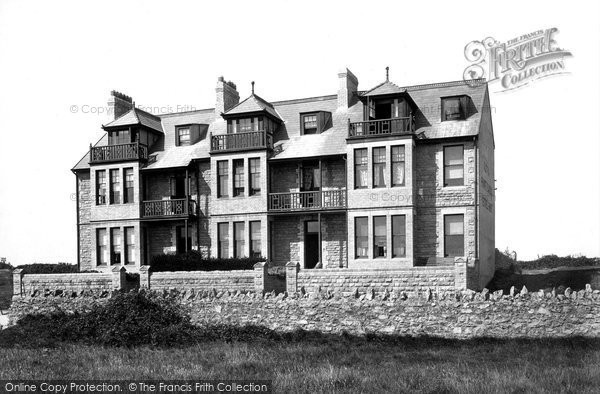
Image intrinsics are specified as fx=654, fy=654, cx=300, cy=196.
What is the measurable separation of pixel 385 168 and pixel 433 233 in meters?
3.90

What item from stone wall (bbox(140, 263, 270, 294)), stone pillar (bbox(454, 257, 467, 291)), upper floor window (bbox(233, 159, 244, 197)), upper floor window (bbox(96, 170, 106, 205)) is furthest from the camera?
upper floor window (bbox(96, 170, 106, 205))

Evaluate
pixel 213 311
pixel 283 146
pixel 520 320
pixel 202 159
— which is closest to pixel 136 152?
pixel 202 159

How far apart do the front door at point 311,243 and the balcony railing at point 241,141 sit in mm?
4701

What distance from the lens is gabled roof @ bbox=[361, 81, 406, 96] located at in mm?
31391

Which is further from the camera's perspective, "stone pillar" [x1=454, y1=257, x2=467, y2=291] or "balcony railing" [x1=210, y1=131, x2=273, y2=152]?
"balcony railing" [x1=210, y1=131, x2=273, y2=152]

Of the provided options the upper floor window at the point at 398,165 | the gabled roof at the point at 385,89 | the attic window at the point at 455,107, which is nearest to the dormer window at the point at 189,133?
the gabled roof at the point at 385,89

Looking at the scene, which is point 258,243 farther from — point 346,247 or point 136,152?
point 136,152

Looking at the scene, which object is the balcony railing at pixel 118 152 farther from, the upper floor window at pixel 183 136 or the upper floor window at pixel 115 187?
the upper floor window at pixel 183 136

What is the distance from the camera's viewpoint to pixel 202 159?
36188 millimetres

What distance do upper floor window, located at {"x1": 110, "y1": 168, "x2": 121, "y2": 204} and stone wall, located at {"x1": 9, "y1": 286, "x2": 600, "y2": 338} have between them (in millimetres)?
13772

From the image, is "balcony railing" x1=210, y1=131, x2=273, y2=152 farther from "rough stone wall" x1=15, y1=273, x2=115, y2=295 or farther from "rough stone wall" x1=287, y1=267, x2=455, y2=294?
"rough stone wall" x1=15, y1=273, x2=115, y2=295

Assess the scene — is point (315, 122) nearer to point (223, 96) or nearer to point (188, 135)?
point (223, 96)

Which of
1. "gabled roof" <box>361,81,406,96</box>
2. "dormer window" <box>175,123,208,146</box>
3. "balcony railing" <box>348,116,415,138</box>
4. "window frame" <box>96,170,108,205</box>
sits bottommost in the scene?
"window frame" <box>96,170,108,205</box>

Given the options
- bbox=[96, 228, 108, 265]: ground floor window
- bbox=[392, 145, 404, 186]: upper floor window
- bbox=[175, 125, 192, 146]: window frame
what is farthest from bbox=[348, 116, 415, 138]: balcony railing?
bbox=[96, 228, 108, 265]: ground floor window
